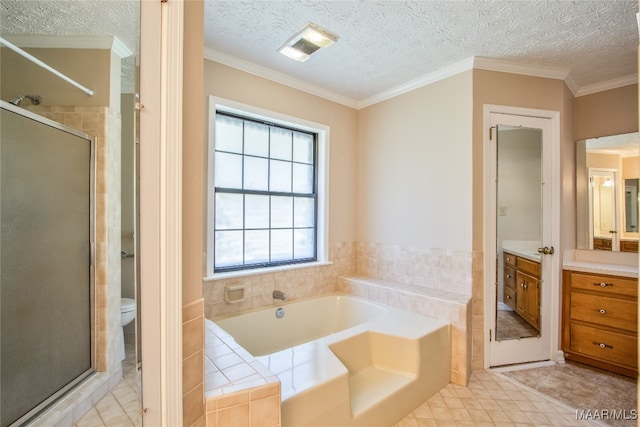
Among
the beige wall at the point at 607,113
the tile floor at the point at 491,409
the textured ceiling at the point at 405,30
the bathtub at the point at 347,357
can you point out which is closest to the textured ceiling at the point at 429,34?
the textured ceiling at the point at 405,30

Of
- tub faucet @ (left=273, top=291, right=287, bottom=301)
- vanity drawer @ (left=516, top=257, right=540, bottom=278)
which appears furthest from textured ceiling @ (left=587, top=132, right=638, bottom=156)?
tub faucet @ (left=273, top=291, right=287, bottom=301)

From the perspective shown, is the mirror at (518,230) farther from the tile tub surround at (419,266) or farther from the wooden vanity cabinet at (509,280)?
the tile tub surround at (419,266)

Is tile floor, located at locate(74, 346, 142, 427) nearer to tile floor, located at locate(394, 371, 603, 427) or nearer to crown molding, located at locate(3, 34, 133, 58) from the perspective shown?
crown molding, located at locate(3, 34, 133, 58)

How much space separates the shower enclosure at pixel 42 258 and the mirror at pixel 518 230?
274 cm

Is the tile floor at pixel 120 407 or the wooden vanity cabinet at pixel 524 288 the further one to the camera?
the wooden vanity cabinet at pixel 524 288

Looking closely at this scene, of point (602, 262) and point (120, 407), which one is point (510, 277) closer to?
point (602, 262)

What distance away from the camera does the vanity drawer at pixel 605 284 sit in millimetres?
2166

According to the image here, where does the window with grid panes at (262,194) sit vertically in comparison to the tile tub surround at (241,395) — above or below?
above

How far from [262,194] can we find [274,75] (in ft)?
3.49

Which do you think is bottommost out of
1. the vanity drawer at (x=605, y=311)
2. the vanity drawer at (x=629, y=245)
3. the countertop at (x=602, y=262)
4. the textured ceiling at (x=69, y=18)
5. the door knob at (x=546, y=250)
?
the vanity drawer at (x=605, y=311)

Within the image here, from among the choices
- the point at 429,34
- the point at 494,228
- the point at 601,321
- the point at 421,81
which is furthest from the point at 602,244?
the point at 429,34

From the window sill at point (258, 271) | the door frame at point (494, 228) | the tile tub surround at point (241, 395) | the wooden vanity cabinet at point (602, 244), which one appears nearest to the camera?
the tile tub surround at point (241, 395)

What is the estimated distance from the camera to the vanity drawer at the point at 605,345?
2.14 metres

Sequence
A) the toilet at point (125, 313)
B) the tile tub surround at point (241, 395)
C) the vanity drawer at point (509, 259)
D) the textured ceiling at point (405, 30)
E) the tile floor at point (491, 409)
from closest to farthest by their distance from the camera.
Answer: the toilet at point (125, 313)
the tile tub surround at point (241, 395)
the textured ceiling at point (405, 30)
the tile floor at point (491, 409)
the vanity drawer at point (509, 259)
